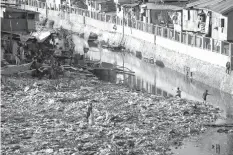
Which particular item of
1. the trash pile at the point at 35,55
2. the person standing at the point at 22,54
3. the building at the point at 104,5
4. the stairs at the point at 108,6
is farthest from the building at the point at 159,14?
the person standing at the point at 22,54

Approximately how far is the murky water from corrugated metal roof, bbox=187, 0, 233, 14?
5.63 m

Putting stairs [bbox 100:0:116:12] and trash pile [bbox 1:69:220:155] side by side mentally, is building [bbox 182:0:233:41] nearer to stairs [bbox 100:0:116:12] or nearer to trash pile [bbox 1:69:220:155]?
trash pile [bbox 1:69:220:155]

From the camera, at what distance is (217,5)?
37969 mm

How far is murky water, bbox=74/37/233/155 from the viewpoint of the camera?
22.9 m

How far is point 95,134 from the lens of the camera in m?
23.1

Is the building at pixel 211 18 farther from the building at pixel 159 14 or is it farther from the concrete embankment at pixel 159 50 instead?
the building at pixel 159 14

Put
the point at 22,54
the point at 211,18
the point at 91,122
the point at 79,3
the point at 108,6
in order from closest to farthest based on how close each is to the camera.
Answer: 1. the point at 91,122
2. the point at 22,54
3. the point at 211,18
4. the point at 108,6
5. the point at 79,3

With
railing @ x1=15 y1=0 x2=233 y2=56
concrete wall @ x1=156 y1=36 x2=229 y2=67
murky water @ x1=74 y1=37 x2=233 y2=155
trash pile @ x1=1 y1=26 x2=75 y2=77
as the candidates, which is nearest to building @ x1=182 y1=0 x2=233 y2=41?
railing @ x1=15 y1=0 x2=233 y2=56

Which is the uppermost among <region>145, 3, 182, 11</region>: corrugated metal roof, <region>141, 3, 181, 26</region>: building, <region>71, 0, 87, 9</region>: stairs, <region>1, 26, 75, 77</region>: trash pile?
<region>71, 0, 87, 9</region>: stairs

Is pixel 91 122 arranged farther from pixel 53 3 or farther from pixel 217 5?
pixel 53 3

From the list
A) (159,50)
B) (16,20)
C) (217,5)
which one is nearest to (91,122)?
(217,5)

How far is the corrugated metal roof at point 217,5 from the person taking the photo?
35.6 meters

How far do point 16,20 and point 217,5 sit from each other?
1650 centimetres

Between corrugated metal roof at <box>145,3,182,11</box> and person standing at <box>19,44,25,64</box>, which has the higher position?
corrugated metal roof at <box>145,3,182,11</box>
